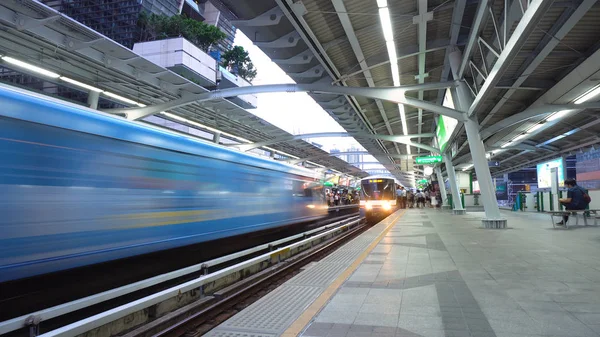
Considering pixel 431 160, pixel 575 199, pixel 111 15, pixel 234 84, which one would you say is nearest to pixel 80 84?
pixel 575 199

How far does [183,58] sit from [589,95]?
32.7m

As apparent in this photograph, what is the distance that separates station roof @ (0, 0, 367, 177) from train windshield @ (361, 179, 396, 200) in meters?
Answer: 10.7

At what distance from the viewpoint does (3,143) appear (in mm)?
4082

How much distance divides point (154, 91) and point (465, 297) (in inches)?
624

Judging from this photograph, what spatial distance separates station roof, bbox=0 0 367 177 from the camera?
1051 centimetres

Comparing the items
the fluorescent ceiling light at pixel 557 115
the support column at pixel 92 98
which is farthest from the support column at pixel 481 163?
the support column at pixel 92 98

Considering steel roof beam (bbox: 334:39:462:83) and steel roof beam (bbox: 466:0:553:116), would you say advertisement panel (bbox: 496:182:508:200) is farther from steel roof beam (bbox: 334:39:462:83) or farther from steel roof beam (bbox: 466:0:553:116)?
steel roof beam (bbox: 466:0:553:116)

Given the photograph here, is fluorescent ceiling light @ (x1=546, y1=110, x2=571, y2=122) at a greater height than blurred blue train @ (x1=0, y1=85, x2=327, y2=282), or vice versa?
fluorescent ceiling light @ (x1=546, y1=110, x2=571, y2=122)

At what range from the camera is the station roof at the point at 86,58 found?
10.5m

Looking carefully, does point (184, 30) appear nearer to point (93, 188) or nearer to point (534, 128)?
Result: point (534, 128)

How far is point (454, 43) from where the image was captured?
12.3m

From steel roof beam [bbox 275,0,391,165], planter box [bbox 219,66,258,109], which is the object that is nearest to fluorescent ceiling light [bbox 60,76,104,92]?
steel roof beam [bbox 275,0,391,165]

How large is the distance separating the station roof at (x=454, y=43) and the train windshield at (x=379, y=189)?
367 inches

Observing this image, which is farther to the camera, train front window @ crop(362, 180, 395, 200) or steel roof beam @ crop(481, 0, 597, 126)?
train front window @ crop(362, 180, 395, 200)
